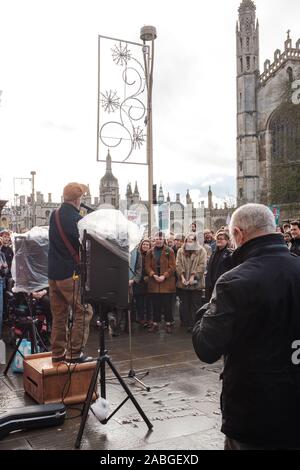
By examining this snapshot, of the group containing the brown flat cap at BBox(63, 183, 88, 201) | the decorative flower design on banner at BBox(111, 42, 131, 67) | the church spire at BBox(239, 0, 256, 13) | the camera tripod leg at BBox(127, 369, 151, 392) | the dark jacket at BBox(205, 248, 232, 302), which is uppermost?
the church spire at BBox(239, 0, 256, 13)

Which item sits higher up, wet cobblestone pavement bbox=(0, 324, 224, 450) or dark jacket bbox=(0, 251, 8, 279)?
dark jacket bbox=(0, 251, 8, 279)

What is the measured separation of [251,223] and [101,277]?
74.0 inches

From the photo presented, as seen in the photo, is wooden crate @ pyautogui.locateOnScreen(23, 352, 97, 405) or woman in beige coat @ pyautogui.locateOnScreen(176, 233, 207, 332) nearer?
wooden crate @ pyautogui.locateOnScreen(23, 352, 97, 405)

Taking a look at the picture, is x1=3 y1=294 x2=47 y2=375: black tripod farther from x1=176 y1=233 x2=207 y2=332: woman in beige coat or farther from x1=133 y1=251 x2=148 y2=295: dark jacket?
x1=176 y1=233 x2=207 y2=332: woman in beige coat

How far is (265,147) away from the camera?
144ft

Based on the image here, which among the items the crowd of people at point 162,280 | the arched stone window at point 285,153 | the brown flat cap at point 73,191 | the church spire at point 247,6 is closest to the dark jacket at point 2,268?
the crowd of people at point 162,280

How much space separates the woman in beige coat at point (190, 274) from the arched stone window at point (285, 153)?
25.8m

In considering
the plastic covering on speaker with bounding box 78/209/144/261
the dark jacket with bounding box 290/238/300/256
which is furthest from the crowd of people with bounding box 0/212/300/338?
the plastic covering on speaker with bounding box 78/209/144/261

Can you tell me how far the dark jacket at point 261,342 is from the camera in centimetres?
215

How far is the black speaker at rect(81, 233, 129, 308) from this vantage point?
388 cm

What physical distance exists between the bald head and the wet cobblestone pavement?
7.28ft

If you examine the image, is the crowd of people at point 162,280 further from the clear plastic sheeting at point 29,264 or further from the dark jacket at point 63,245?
the dark jacket at point 63,245
